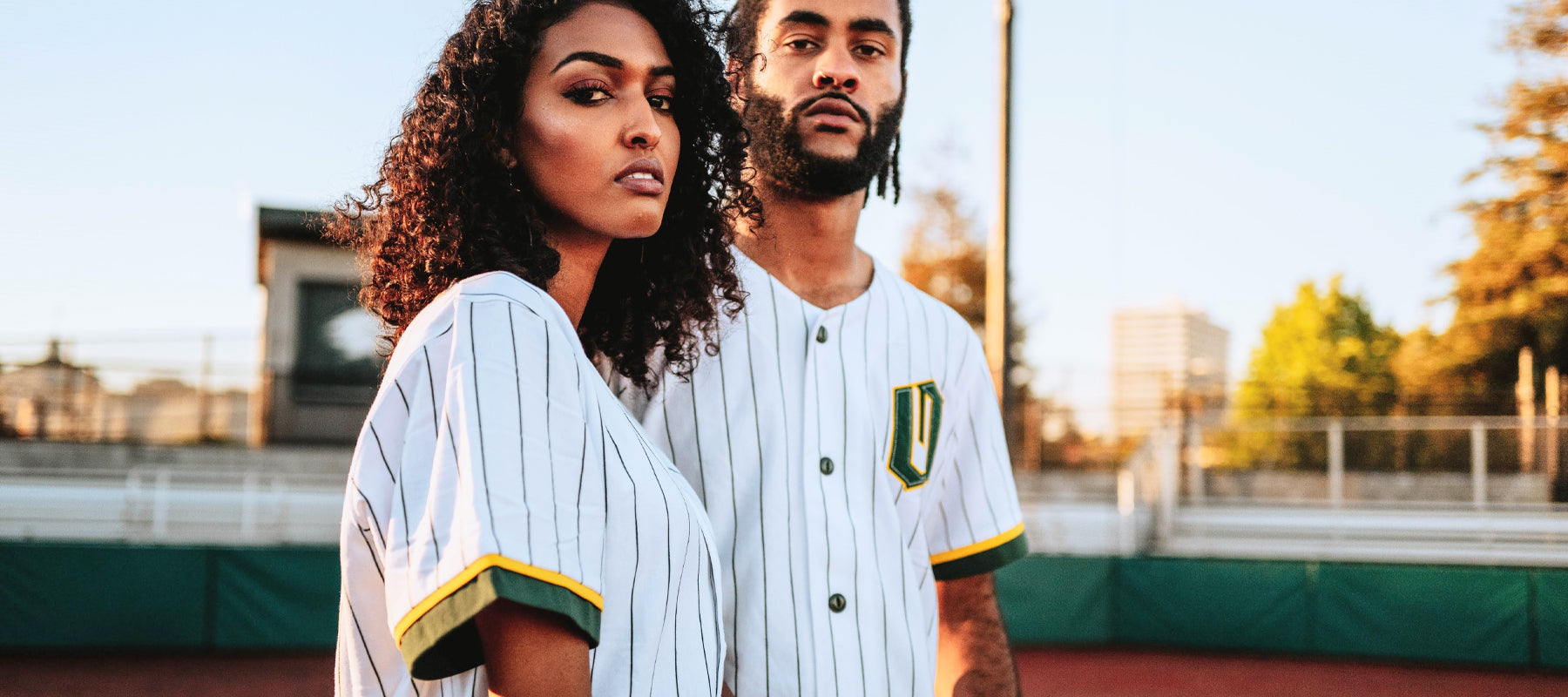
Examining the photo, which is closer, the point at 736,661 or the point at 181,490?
the point at 736,661

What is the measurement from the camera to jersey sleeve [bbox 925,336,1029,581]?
2137 mm

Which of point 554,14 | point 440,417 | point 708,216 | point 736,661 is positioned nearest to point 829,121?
point 708,216

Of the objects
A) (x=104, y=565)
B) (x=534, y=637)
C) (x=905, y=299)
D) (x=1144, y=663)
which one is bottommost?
(x=1144, y=663)

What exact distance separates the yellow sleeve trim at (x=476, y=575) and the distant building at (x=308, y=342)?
51.3ft

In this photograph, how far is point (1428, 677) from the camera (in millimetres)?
11422

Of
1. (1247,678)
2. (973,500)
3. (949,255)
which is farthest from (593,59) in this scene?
(949,255)

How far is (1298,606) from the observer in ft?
40.0

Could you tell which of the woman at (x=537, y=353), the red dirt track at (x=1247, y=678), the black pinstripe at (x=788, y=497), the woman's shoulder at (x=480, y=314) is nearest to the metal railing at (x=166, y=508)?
the red dirt track at (x=1247, y=678)

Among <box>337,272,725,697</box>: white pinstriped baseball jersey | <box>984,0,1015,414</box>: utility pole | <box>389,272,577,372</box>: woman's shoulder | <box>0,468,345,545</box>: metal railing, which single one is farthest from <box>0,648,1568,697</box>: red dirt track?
<box>389,272,577,372</box>: woman's shoulder

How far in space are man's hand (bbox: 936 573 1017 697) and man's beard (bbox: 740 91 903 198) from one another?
2.54 feet

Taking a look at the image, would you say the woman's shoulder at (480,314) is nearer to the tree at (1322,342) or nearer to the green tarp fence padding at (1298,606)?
the green tarp fence padding at (1298,606)

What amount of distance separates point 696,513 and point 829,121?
847mm

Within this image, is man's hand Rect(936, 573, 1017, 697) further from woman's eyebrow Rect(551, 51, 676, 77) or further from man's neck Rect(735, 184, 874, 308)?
woman's eyebrow Rect(551, 51, 676, 77)

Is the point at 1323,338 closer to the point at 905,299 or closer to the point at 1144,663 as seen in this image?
the point at 1144,663
